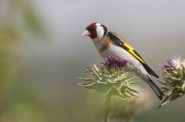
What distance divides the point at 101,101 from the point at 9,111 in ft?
5.31

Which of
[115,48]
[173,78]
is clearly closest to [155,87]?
[115,48]

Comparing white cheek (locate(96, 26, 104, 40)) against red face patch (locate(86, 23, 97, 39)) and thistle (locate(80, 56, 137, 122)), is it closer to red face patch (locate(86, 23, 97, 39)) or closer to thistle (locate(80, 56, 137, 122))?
red face patch (locate(86, 23, 97, 39))

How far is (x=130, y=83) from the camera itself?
5.50 m

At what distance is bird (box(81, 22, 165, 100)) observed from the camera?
7.70 m

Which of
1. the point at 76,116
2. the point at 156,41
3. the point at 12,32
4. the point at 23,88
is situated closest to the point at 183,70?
the point at 76,116

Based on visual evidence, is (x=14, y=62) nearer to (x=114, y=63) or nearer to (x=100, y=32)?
(x=114, y=63)

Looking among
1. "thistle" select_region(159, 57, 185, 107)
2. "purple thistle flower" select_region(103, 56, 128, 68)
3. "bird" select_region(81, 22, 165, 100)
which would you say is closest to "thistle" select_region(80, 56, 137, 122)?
"purple thistle flower" select_region(103, 56, 128, 68)

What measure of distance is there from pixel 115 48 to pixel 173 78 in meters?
2.15

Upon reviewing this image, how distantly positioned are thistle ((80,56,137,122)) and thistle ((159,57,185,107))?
292mm

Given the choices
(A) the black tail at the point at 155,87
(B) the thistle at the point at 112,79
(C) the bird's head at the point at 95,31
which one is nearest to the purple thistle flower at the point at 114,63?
(B) the thistle at the point at 112,79

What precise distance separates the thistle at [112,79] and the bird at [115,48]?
1324 millimetres

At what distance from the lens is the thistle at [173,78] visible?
5332 mm

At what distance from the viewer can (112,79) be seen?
5742 millimetres

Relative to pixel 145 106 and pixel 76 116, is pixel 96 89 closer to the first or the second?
pixel 76 116
